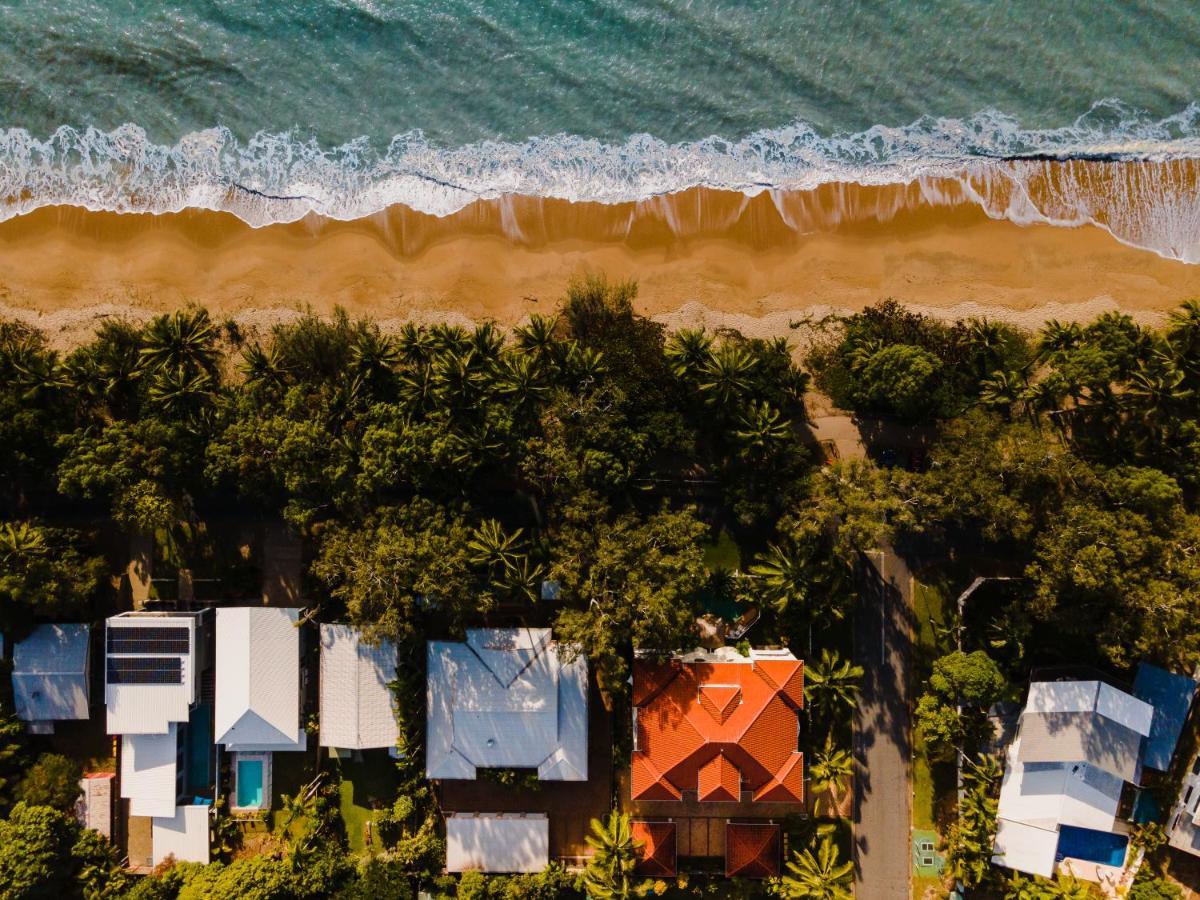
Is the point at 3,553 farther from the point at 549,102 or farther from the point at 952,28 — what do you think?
the point at 952,28

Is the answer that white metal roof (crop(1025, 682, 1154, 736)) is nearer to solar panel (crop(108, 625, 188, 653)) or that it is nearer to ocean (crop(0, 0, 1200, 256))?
ocean (crop(0, 0, 1200, 256))

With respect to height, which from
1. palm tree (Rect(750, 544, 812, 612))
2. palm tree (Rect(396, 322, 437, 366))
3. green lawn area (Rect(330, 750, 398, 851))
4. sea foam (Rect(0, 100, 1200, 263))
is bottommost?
green lawn area (Rect(330, 750, 398, 851))

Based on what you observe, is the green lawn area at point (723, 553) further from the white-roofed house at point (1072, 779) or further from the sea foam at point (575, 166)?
the sea foam at point (575, 166)

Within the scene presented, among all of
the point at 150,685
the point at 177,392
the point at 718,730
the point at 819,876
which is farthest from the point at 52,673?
the point at 819,876

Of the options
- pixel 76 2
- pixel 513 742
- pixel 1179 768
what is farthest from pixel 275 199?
pixel 1179 768

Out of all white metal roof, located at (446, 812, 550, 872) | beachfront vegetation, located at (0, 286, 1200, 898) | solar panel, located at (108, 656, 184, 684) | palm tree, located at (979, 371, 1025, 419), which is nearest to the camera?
beachfront vegetation, located at (0, 286, 1200, 898)

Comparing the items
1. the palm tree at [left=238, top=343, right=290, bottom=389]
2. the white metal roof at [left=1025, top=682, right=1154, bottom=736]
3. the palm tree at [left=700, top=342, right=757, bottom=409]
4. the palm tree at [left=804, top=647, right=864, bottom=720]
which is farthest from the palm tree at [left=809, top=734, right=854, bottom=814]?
the palm tree at [left=238, top=343, right=290, bottom=389]
